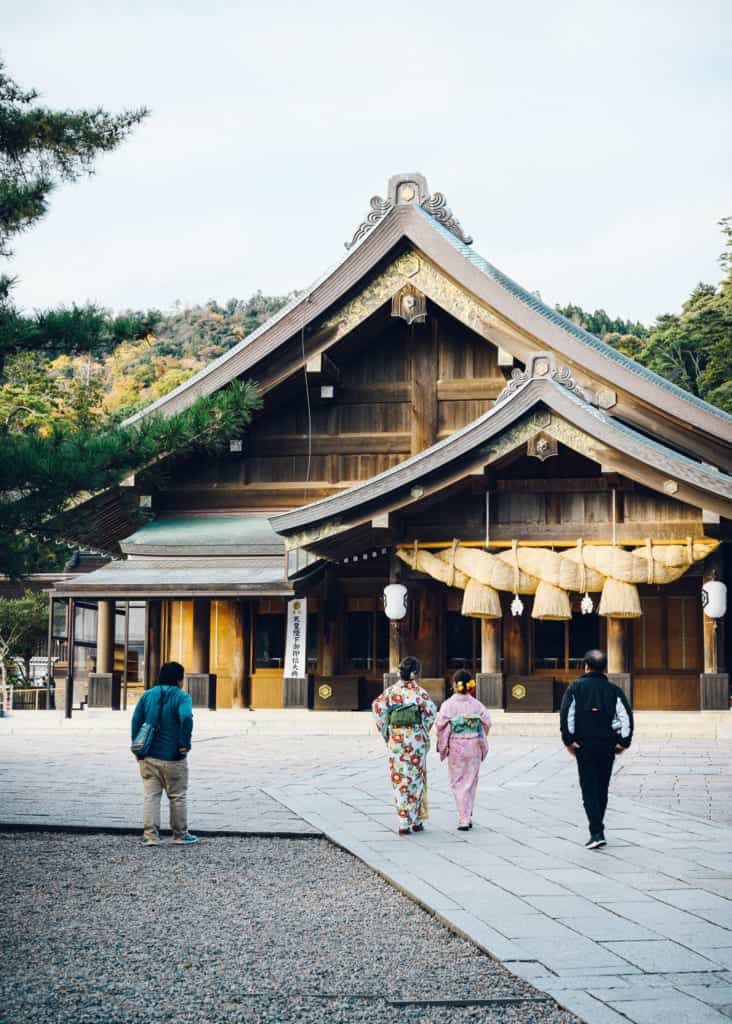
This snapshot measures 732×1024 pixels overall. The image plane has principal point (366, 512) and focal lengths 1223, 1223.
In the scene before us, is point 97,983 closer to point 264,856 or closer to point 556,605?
point 264,856

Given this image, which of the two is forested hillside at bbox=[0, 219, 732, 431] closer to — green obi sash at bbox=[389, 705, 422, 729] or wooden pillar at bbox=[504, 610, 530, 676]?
green obi sash at bbox=[389, 705, 422, 729]

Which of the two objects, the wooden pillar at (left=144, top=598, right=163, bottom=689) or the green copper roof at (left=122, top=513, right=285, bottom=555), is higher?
the green copper roof at (left=122, top=513, right=285, bottom=555)

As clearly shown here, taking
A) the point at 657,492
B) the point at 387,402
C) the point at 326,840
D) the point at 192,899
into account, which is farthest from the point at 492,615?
the point at 192,899

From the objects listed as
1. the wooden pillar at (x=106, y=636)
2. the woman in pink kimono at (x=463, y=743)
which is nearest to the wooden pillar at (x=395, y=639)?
the wooden pillar at (x=106, y=636)

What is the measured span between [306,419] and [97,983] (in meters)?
17.7

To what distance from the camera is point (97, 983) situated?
18.3 feet

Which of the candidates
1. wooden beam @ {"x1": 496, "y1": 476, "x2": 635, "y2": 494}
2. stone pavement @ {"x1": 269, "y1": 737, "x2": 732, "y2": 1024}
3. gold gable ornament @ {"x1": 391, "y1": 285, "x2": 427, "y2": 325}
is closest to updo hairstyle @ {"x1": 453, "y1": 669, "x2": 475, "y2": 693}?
stone pavement @ {"x1": 269, "y1": 737, "x2": 732, "y2": 1024}

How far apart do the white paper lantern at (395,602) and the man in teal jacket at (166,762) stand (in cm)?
1002

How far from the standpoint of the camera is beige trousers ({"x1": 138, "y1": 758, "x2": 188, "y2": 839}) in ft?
30.9

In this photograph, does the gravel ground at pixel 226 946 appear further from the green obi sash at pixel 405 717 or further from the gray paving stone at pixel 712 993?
the green obi sash at pixel 405 717

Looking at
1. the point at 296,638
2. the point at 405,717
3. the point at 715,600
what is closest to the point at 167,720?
the point at 405,717

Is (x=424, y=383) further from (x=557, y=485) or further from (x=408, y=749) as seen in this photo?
(x=408, y=749)

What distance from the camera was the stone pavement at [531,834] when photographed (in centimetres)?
572

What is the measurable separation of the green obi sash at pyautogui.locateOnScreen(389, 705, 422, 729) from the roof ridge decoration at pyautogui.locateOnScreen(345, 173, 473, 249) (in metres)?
13.4
